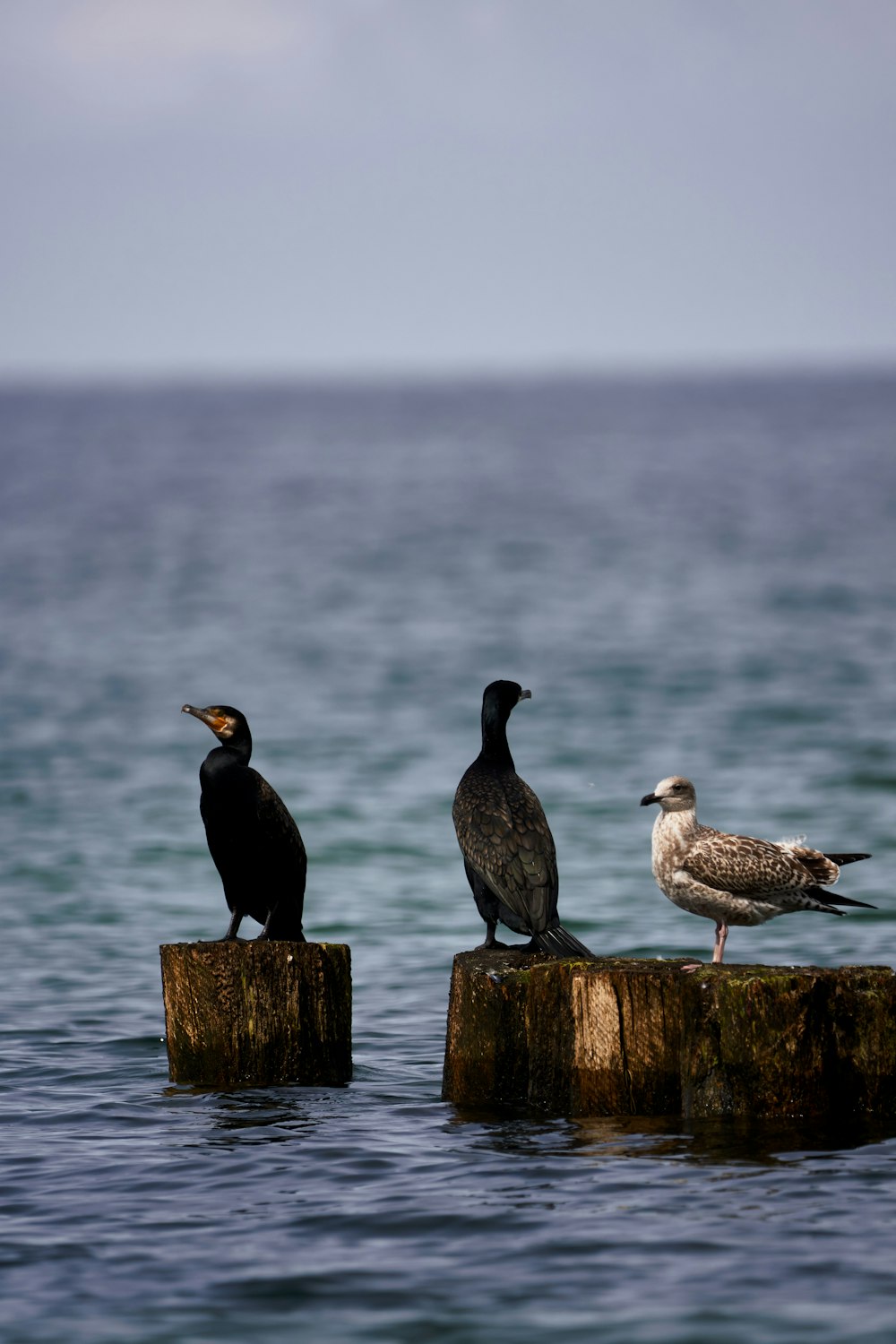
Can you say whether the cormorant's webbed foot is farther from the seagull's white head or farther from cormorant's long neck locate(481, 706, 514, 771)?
the seagull's white head

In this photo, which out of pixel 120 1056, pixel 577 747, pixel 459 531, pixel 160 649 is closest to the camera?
pixel 120 1056

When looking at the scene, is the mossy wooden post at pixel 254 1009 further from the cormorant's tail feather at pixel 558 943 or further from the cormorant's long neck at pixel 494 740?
the cormorant's long neck at pixel 494 740

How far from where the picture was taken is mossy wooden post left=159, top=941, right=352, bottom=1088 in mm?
8742

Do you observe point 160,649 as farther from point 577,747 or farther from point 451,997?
point 451,997

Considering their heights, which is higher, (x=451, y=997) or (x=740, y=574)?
(x=740, y=574)

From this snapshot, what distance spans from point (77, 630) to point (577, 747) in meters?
24.5

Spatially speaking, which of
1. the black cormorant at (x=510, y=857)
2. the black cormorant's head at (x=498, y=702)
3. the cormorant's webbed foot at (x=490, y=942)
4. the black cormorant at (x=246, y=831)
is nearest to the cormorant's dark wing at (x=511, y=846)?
the black cormorant at (x=510, y=857)

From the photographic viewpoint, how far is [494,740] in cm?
960

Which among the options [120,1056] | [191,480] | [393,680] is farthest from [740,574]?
[120,1056]

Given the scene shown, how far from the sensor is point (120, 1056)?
10.5m

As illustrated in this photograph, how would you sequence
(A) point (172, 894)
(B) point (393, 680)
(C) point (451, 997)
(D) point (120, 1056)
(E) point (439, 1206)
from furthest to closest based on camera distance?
1. (B) point (393, 680)
2. (A) point (172, 894)
3. (D) point (120, 1056)
4. (C) point (451, 997)
5. (E) point (439, 1206)

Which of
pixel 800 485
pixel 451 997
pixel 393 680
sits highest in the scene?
pixel 800 485

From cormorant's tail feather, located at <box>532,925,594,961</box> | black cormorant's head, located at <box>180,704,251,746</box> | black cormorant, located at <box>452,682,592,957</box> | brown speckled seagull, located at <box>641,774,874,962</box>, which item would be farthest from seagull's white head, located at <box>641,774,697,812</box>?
black cormorant's head, located at <box>180,704,251,746</box>

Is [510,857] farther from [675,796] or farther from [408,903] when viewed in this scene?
[408,903]
